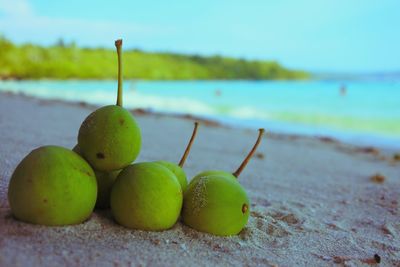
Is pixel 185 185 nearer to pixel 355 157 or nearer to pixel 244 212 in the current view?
pixel 244 212

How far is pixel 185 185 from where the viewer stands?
2.16m

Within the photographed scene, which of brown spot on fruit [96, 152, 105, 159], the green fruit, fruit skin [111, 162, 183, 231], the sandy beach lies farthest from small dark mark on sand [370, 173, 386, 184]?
brown spot on fruit [96, 152, 105, 159]

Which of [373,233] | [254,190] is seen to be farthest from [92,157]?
[254,190]

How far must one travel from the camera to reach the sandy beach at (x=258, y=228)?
161 cm

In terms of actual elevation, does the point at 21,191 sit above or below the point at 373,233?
above

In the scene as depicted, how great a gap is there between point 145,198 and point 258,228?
749 millimetres

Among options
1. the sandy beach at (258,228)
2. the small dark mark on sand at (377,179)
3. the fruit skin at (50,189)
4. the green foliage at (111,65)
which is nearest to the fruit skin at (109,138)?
the fruit skin at (50,189)

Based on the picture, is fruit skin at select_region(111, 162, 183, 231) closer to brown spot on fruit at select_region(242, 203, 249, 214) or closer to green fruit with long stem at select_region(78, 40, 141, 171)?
green fruit with long stem at select_region(78, 40, 141, 171)

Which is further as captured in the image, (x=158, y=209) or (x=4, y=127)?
(x=4, y=127)

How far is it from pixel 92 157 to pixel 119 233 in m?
0.35

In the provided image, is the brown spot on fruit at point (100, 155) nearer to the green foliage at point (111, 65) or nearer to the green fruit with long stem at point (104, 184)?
the green fruit with long stem at point (104, 184)

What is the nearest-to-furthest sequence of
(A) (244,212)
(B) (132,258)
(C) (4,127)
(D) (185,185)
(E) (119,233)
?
(B) (132,258)
(E) (119,233)
(A) (244,212)
(D) (185,185)
(C) (4,127)

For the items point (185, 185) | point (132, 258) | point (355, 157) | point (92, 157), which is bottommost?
point (355, 157)

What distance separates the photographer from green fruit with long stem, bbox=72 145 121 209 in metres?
1.98
